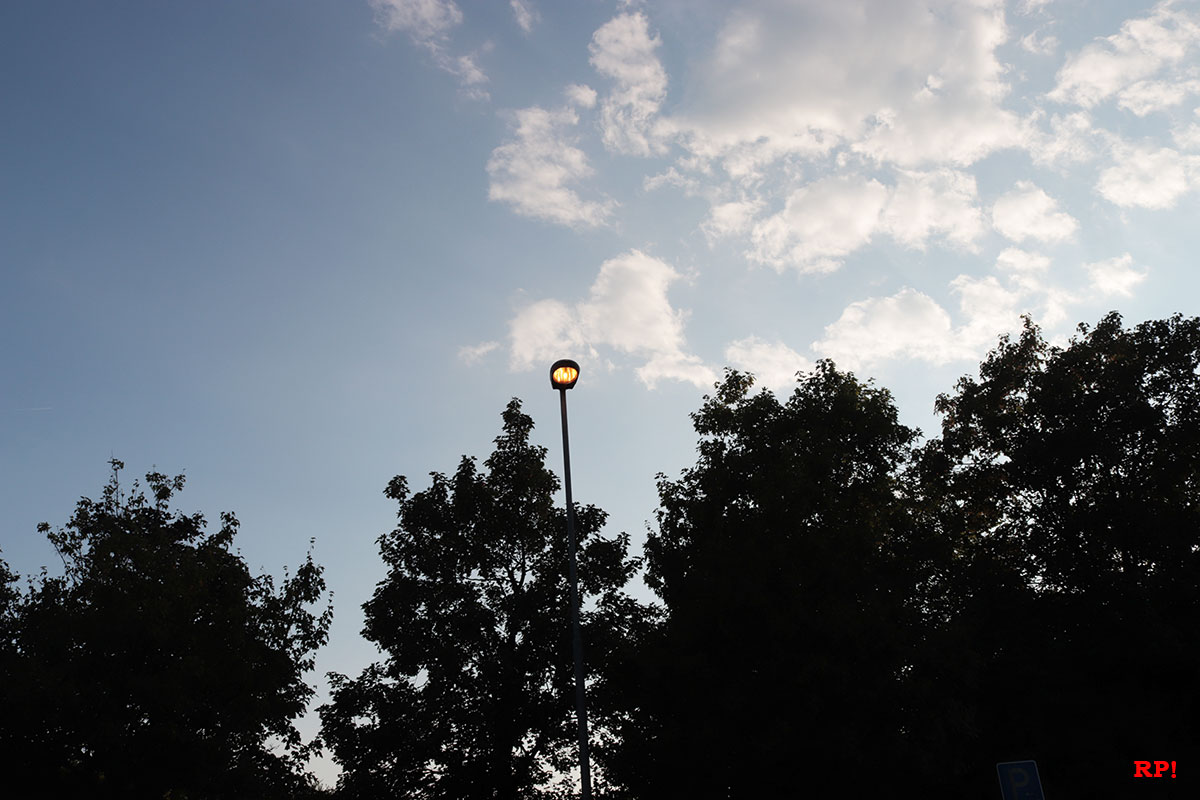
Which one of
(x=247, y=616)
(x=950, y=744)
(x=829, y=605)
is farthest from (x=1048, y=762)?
(x=247, y=616)

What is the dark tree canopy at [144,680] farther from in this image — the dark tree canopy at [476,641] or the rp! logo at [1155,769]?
the rp! logo at [1155,769]

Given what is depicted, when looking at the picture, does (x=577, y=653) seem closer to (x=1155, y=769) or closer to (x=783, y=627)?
(x=783, y=627)

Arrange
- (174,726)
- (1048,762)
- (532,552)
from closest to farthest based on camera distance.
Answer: (174,726) → (1048,762) → (532,552)

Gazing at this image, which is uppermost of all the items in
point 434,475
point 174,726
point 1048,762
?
point 434,475

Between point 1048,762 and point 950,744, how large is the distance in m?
5.91

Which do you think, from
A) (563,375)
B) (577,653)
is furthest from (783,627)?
(563,375)

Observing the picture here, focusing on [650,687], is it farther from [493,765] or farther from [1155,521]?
[1155,521]

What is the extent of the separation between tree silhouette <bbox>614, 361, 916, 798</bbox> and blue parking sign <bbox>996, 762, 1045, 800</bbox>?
24.3 ft

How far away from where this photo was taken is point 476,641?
84.2 ft

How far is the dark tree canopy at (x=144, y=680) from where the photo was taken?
19.4 m

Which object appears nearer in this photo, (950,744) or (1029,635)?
(950,744)

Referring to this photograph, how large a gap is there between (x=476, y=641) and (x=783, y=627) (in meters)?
10.9

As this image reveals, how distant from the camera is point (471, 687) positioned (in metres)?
25.1

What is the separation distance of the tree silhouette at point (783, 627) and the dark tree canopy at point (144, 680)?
33.4 ft
